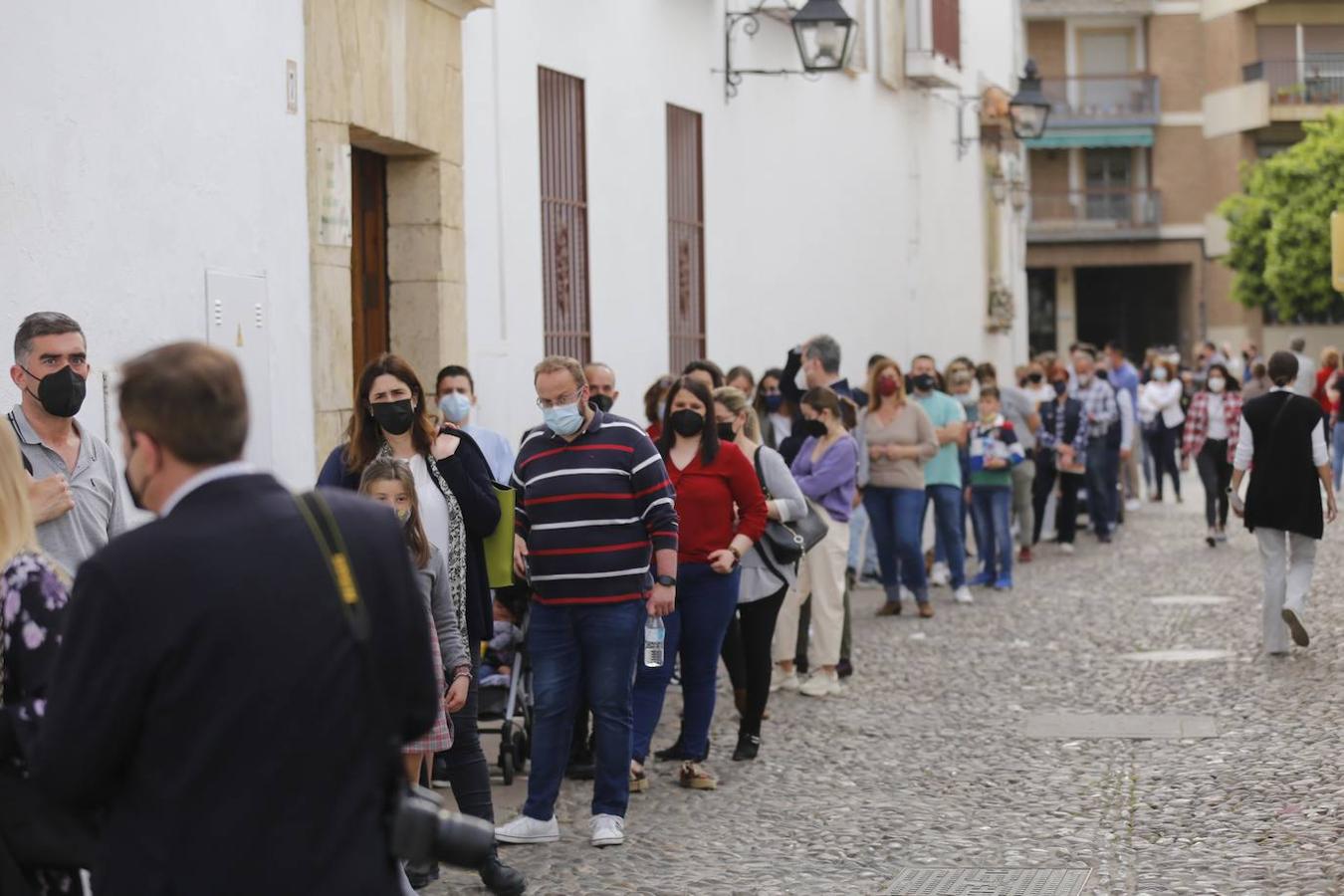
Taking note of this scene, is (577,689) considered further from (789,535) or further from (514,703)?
(789,535)

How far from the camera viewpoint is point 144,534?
330 centimetres

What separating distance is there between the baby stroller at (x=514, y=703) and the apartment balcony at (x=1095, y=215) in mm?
47761

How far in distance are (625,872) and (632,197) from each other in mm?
7412

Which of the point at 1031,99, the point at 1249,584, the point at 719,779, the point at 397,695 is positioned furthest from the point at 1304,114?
the point at 397,695

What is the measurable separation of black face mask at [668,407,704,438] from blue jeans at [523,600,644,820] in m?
1.34

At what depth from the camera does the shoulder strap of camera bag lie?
3.38 metres

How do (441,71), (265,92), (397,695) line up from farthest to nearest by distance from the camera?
(441,71) → (265,92) → (397,695)

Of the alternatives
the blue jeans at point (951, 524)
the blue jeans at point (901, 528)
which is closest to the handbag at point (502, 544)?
the blue jeans at point (901, 528)

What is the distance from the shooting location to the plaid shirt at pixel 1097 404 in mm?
20641

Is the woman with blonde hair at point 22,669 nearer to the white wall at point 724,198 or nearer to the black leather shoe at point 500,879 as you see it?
the black leather shoe at point 500,879

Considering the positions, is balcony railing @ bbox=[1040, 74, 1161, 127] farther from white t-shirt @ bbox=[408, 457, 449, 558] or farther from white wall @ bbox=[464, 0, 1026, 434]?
white t-shirt @ bbox=[408, 457, 449, 558]

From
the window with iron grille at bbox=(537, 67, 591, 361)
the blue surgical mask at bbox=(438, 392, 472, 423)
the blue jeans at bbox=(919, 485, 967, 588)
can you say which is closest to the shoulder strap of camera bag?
the blue surgical mask at bbox=(438, 392, 472, 423)

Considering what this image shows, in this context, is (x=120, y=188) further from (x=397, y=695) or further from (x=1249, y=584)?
(x=1249, y=584)

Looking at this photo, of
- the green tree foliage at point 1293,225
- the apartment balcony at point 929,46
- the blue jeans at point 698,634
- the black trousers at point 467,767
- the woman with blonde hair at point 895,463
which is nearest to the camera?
the black trousers at point 467,767
